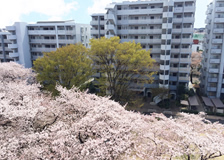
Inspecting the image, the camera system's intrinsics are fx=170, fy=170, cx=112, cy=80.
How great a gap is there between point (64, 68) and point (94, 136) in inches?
559

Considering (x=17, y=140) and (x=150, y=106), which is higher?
(x=17, y=140)

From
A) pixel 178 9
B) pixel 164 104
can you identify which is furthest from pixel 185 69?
pixel 178 9

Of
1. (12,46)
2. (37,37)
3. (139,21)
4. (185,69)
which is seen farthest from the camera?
(37,37)

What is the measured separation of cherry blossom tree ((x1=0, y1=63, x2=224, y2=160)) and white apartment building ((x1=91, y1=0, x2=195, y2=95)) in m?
19.1

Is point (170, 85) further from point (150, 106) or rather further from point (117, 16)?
point (117, 16)

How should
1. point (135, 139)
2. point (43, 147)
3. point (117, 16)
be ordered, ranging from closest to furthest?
point (43, 147) < point (135, 139) < point (117, 16)

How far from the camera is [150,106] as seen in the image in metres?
30.9

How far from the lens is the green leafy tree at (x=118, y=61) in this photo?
23.5 meters

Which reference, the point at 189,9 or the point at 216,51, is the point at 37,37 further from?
the point at 216,51

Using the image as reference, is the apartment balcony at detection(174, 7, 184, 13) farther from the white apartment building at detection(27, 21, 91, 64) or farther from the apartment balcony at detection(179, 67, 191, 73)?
the white apartment building at detection(27, 21, 91, 64)

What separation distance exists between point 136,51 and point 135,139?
15223 mm

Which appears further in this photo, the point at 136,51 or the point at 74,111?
the point at 136,51

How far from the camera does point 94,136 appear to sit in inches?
458

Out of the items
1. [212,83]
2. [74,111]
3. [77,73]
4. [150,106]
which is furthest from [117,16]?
[74,111]
